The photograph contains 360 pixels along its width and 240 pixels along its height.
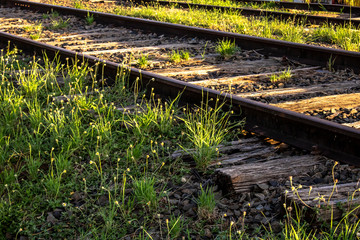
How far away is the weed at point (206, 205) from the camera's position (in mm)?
3428

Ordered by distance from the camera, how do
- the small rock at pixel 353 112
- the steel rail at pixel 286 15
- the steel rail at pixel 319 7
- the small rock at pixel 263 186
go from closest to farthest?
the small rock at pixel 263 186 → the small rock at pixel 353 112 → the steel rail at pixel 286 15 → the steel rail at pixel 319 7

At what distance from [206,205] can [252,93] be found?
2529 mm

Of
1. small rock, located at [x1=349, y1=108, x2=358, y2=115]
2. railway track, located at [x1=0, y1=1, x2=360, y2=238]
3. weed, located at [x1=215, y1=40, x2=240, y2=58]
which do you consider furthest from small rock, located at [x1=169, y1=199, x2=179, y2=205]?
weed, located at [x1=215, y1=40, x2=240, y2=58]

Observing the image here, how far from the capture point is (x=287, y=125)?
4480 millimetres

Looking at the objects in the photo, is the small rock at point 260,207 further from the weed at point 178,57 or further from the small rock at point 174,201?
the weed at point 178,57

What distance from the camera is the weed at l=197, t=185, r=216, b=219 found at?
3.43m

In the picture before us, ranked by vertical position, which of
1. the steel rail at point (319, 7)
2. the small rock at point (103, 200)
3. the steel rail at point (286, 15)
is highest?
the steel rail at point (319, 7)

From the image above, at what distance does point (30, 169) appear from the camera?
4035mm

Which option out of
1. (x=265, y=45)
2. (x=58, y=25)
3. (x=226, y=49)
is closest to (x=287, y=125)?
(x=226, y=49)

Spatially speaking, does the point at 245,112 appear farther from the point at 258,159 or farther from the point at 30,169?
the point at 30,169

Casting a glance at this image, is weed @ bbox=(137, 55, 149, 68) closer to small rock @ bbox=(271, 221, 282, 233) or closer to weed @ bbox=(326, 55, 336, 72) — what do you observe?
weed @ bbox=(326, 55, 336, 72)

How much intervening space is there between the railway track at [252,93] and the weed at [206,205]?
88mm


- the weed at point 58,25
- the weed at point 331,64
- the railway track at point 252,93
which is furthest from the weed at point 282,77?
the weed at point 58,25

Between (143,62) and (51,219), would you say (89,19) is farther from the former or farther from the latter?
(51,219)
